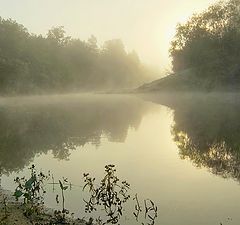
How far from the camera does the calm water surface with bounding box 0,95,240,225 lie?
14805mm

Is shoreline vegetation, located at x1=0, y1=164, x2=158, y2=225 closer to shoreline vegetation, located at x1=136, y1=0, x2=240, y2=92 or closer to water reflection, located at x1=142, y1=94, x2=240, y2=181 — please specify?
water reflection, located at x1=142, y1=94, x2=240, y2=181

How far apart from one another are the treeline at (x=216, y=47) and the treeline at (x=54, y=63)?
43667 millimetres

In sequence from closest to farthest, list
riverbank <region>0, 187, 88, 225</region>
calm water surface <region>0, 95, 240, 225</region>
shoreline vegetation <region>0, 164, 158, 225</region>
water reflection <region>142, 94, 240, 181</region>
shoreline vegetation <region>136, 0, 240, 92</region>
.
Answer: riverbank <region>0, 187, 88, 225</region>
shoreline vegetation <region>0, 164, 158, 225</region>
calm water surface <region>0, 95, 240, 225</region>
water reflection <region>142, 94, 240, 181</region>
shoreline vegetation <region>136, 0, 240, 92</region>

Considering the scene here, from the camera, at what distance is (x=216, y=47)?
106m

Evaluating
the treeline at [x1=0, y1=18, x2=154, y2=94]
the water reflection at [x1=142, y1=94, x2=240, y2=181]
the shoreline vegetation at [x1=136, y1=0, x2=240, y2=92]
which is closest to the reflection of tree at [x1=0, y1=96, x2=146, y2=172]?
the water reflection at [x1=142, y1=94, x2=240, y2=181]

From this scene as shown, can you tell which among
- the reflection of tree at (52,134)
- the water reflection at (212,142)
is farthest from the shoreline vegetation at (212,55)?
the water reflection at (212,142)

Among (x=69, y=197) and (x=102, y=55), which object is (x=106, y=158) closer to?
(x=69, y=197)

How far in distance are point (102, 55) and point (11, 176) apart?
559ft

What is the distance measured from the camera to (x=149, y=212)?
46.0 ft

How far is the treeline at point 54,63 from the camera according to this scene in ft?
382

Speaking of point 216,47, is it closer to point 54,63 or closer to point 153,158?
point 54,63

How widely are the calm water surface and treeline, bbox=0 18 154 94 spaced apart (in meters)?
75.7

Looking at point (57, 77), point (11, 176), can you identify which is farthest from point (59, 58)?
point (11, 176)

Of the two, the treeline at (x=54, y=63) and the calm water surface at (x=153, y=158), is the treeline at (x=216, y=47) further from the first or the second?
the calm water surface at (x=153, y=158)
